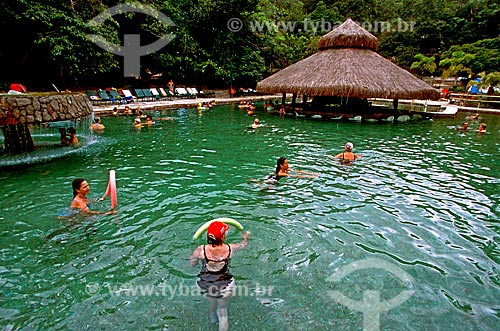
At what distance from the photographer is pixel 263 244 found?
540 centimetres

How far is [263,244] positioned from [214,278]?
1.78 metres

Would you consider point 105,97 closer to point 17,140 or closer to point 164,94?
point 164,94

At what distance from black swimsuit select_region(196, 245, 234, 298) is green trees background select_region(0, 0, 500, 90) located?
1781 cm

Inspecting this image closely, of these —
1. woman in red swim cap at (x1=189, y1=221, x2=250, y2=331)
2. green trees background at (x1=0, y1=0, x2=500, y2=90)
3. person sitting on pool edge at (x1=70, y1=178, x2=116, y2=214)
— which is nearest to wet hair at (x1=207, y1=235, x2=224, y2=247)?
woman in red swim cap at (x1=189, y1=221, x2=250, y2=331)

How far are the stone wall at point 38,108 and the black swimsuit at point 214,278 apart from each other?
7345 millimetres

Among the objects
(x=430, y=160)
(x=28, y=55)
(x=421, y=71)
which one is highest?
(x=421, y=71)

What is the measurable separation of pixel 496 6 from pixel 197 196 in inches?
2004

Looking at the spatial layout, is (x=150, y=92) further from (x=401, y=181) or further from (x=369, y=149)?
(x=401, y=181)

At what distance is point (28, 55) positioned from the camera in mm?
20000

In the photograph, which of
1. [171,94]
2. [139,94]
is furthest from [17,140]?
[171,94]

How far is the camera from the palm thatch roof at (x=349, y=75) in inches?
776

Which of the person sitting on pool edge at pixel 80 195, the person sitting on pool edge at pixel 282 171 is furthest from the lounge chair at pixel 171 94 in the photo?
the person sitting on pool edge at pixel 80 195

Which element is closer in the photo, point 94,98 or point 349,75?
point 349,75

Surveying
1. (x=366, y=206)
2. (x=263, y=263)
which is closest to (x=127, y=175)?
(x=263, y=263)
